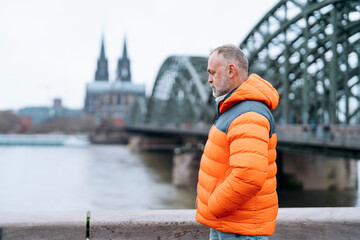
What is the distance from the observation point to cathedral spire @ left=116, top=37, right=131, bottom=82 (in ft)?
506

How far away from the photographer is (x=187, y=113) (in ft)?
167

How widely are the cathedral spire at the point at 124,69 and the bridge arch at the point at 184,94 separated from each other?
86.9 metres

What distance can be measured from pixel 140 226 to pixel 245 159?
125 centimetres

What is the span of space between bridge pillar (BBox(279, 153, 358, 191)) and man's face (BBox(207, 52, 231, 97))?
20.7 m

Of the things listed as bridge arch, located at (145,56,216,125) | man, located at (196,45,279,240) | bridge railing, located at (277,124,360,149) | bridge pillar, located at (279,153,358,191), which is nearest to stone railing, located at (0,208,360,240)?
man, located at (196,45,279,240)

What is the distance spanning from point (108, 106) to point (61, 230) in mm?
142787

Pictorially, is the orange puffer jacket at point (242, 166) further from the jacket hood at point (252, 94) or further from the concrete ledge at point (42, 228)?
the concrete ledge at point (42, 228)

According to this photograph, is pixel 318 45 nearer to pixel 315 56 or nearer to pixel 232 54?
pixel 315 56

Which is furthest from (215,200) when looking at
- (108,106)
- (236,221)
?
(108,106)

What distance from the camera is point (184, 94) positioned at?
4856 cm

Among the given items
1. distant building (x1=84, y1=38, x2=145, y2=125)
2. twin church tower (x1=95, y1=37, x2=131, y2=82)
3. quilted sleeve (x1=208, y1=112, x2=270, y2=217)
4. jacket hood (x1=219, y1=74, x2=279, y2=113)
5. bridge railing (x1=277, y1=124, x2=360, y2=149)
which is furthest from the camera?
twin church tower (x1=95, y1=37, x2=131, y2=82)

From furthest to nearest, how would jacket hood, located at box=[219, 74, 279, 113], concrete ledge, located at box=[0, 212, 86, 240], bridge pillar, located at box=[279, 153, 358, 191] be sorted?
bridge pillar, located at box=[279, 153, 358, 191]
concrete ledge, located at box=[0, 212, 86, 240]
jacket hood, located at box=[219, 74, 279, 113]

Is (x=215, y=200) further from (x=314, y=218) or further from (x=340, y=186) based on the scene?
(x=340, y=186)

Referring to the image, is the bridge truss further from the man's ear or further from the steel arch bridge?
Answer: the man's ear
